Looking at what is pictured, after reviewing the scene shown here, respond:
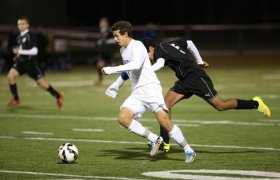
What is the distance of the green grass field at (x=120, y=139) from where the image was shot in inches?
370

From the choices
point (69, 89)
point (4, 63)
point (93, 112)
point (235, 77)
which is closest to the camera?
point (93, 112)

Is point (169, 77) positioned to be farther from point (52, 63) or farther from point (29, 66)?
point (29, 66)

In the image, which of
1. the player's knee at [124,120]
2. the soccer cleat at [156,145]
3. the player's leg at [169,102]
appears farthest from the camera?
the player's leg at [169,102]

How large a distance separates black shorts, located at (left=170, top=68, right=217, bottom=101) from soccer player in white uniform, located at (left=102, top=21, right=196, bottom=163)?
0.84 meters

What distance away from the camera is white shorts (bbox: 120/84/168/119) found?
10.1 metres

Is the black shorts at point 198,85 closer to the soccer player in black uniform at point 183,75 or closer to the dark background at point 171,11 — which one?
the soccer player in black uniform at point 183,75

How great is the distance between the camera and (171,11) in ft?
165

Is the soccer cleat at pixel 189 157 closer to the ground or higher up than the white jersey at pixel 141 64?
closer to the ground

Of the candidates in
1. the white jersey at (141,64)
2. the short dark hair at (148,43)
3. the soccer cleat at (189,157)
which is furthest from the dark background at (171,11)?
the soccer cleat at (189,157)

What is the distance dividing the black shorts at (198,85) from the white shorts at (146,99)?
0.84 meters

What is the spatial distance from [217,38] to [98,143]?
30151 millimetres

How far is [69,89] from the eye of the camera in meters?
23.3

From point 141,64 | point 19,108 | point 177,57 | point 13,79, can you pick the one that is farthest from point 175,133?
point 19,108

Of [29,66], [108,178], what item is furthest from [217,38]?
[108,178]
